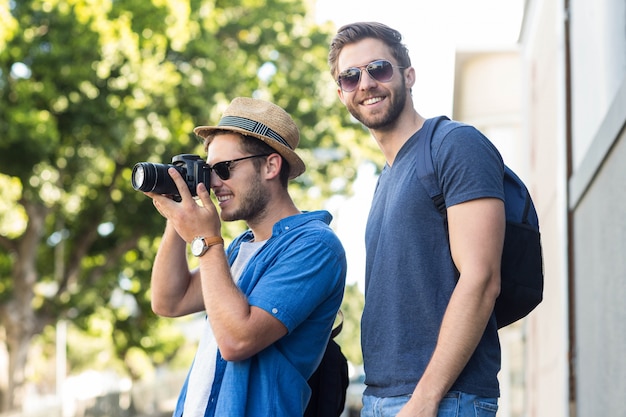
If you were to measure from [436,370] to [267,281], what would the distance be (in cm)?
60

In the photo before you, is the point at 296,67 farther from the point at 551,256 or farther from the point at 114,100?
the point at 551,256

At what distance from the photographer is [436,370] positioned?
239 centimetres

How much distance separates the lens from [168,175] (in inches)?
115

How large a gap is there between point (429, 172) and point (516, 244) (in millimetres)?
299

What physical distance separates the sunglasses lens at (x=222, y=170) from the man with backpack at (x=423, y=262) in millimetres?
447

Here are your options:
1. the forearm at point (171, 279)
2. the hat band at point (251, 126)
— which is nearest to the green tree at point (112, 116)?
the forearm at point (171, 279)

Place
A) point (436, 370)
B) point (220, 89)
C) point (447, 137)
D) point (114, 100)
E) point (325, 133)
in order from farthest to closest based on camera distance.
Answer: point (325, 133), point (220, 89), point (114, 100), point (447, 137), point (436, 370)

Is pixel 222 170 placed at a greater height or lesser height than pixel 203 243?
greater

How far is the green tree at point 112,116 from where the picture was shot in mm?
16047

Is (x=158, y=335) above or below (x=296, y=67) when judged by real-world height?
below

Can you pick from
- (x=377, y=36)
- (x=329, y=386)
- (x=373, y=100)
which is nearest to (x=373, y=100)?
(x=373, y=100)

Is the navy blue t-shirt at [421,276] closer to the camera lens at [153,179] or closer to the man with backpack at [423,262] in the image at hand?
the man with backpack at [423,262]

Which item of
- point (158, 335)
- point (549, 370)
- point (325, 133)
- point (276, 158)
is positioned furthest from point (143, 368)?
point (276, 158)

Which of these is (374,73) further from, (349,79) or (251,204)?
(251,204)
